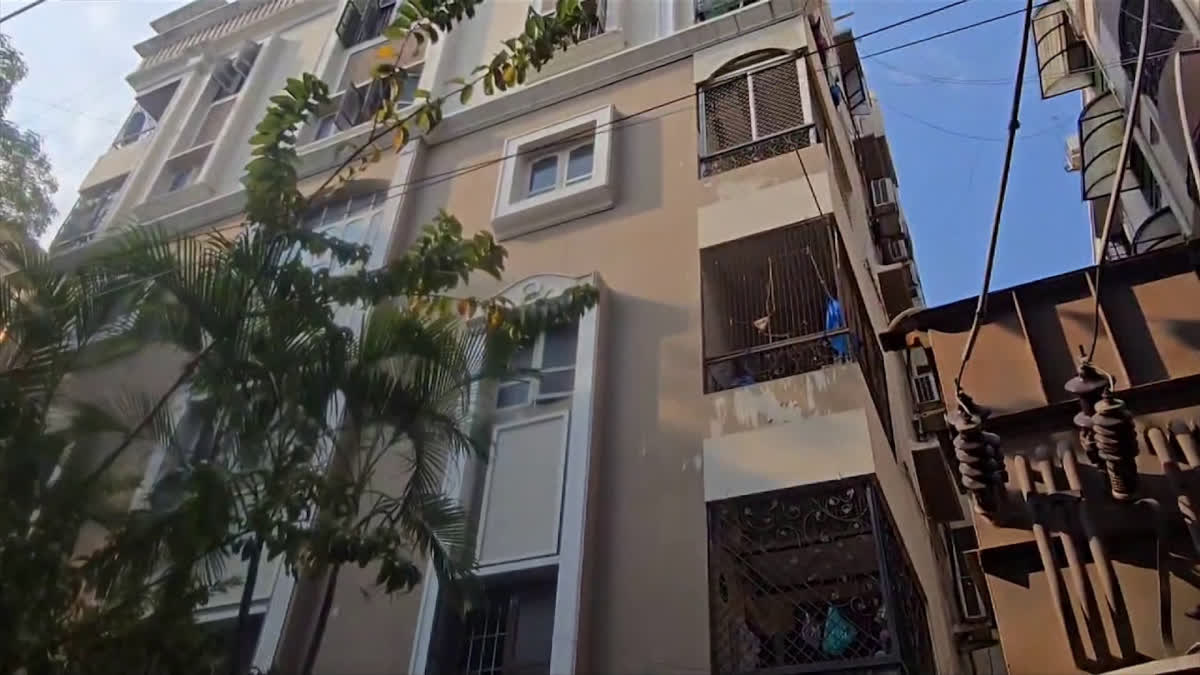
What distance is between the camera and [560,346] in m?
9.51

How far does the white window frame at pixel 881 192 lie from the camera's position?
15289mm

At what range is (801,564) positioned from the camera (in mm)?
7453

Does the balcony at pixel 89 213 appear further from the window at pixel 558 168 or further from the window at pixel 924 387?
the window at pixel 924 387

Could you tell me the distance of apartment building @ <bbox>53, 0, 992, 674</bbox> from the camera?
720 centimetres

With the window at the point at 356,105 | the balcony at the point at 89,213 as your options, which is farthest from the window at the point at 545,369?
the balcony at the point at 89,213

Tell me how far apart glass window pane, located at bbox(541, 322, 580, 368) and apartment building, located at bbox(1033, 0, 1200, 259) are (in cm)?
514

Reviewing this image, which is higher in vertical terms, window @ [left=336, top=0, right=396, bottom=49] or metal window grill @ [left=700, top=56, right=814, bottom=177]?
window @ [left=336, top=0, right=396, bottom=49]

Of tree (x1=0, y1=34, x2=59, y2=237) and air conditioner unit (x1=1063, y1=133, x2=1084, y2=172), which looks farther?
air conditioner unit (x1=1063, y1=133, x2=1084, y2=172)

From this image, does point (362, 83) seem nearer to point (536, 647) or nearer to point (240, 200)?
point (240, 200)

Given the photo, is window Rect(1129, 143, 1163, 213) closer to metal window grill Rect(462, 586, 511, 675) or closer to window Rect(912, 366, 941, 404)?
window Rect(912, 366, 941, 404)

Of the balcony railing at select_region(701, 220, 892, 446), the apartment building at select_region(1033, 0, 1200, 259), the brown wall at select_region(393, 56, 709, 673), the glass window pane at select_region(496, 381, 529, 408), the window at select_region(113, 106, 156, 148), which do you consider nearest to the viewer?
the brown wall at select_region(393, 56, 709, 673)

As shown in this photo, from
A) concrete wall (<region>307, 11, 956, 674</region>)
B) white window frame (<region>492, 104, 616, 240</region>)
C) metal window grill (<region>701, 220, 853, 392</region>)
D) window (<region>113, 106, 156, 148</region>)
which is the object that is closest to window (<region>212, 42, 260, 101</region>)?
window (<region>113, 106, 156, 148</region>)

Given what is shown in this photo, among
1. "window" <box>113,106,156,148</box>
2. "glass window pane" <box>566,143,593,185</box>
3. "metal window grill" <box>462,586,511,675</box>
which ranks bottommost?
"metal window grill" <box>462,586,511,675</box>

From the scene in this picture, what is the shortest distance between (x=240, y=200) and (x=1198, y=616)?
13295 mm
